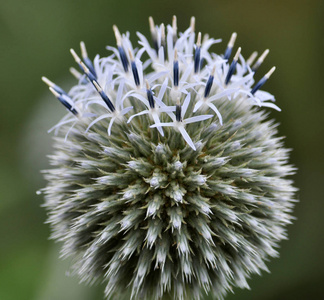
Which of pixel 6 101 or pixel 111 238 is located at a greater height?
pixel 6 101

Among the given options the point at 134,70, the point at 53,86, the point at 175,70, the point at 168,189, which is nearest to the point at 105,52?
the point at 53,86

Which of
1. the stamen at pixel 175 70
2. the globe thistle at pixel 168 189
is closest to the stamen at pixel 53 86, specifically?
the globe thistle at pixel 168 189

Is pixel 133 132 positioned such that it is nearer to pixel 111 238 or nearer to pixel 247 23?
pixel 111 238

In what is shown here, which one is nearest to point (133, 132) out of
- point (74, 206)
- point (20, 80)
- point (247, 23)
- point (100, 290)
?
point (74, 206)

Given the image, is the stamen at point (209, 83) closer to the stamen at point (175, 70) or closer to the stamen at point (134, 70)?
the stamen at point (175, 70)

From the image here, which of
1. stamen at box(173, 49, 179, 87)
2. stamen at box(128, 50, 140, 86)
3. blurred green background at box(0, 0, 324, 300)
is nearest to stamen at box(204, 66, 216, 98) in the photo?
stamen at box(173, 49, 179, 87)

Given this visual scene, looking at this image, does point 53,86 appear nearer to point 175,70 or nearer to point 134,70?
point 134,70

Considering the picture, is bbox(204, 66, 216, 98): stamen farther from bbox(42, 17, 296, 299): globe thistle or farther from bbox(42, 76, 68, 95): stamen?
bbox(42, 76, 68, 95): stamen
